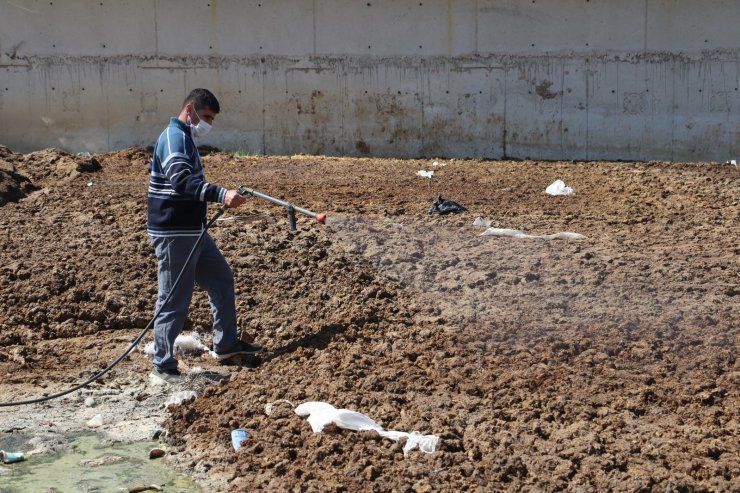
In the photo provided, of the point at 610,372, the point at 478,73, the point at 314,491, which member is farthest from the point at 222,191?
the point at 478,73

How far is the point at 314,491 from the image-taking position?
471 centimetres

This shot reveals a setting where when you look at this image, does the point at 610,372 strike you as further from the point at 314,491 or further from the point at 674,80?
the point at 674,80

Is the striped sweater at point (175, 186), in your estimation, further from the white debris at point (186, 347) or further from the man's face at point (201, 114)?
the white debris at point (186, 347)

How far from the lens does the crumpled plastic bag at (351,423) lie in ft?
16.6

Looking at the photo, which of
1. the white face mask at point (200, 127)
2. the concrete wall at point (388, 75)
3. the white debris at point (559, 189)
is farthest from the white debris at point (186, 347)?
the concrete wall at point (388, 75)

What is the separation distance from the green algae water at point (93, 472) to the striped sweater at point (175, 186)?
1400 millimetres

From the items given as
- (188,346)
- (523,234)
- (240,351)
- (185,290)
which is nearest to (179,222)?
(185,290)

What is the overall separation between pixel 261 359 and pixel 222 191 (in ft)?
4.35

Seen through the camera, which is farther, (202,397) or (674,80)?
(674,80)

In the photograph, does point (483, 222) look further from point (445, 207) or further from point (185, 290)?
point (185, 290)

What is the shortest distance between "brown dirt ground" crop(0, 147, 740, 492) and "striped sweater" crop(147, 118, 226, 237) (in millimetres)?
838

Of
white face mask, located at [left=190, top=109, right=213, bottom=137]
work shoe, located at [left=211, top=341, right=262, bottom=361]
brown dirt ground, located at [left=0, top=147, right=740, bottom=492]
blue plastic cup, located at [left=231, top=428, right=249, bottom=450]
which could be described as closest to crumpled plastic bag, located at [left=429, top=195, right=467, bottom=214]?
brown dirt ground, located at [left=0, top=147, right=740, bottom=492]

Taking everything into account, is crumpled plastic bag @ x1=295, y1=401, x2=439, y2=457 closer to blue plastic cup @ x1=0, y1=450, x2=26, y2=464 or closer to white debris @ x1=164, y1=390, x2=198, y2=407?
white debris @ x1=164, y1=390, x2=198, y2=407

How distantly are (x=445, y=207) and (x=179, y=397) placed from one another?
474cm
